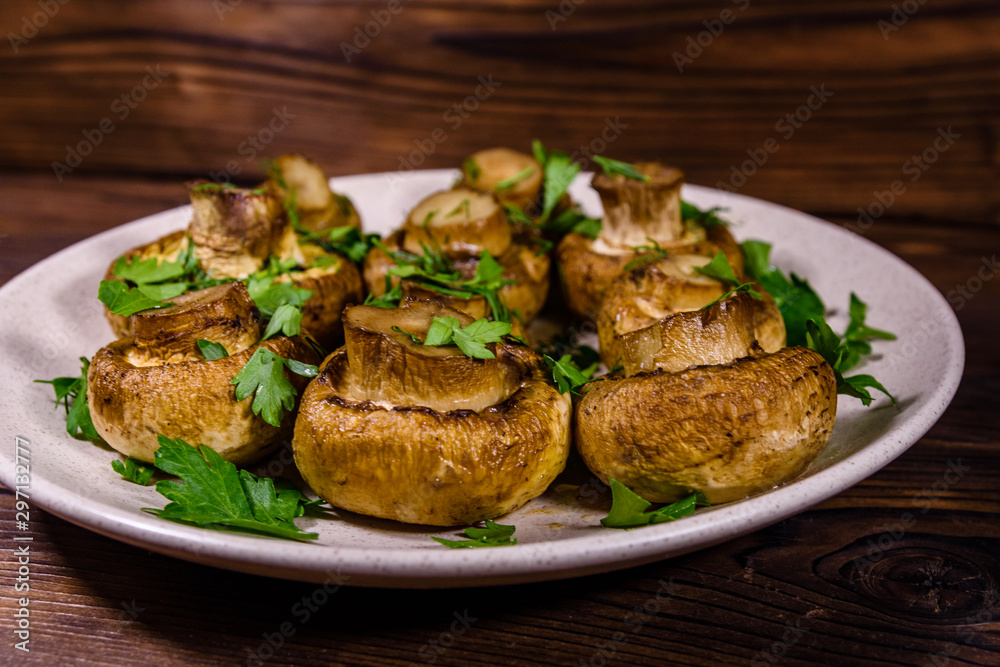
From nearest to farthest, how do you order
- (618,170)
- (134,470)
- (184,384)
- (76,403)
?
(184,384) < (134,470) < (76,403) < (618,170)

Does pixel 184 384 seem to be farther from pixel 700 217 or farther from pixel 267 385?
pixel 700 217

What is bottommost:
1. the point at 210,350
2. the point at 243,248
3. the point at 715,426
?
the point at 715,426

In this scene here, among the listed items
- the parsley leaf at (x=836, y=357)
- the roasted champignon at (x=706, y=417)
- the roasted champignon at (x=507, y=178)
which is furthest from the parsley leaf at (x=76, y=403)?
the parsley leaf at (x=836, y=357)

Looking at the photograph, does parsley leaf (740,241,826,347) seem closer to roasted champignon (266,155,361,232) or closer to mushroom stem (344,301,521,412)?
mushroom stem (344,301,521,412)

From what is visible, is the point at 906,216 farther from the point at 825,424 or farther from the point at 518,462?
the point at 518,462

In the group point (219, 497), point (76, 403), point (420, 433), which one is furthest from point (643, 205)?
point (76, 403)

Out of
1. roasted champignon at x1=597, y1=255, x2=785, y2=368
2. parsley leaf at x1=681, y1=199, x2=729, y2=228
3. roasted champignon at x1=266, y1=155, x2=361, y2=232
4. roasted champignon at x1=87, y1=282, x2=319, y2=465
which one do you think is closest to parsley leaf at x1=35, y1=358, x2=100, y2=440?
roasted champignon at x1=87, y1=282, x2=319, y2=465

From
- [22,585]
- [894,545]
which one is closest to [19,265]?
[22,585]
